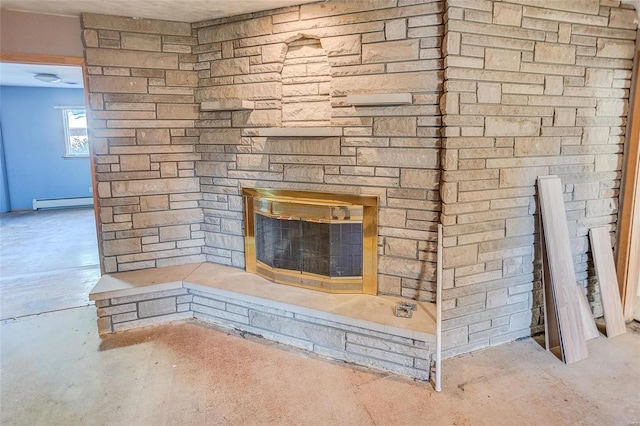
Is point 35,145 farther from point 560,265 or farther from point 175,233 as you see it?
point 560,265

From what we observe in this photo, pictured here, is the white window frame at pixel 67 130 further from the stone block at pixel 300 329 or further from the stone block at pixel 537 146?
the stone block at pixel 537 146

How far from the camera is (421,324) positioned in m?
2.22

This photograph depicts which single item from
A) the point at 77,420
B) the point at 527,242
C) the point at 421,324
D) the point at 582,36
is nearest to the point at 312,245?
the point at 421,324

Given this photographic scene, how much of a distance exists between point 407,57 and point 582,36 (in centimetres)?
114

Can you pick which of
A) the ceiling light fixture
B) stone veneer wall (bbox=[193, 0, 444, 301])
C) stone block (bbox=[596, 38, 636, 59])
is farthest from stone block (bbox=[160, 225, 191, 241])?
the ceiling light fixture

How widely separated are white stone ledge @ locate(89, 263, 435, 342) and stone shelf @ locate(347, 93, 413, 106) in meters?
1.19

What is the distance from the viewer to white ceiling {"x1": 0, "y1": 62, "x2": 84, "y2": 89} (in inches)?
204

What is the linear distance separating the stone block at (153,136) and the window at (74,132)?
5.35 meters

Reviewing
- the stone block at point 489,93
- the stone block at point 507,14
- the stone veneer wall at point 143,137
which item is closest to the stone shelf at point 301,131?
the stone veneer wall at point 143,137

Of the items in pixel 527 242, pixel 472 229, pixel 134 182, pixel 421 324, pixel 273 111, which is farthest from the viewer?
pixel 134 182

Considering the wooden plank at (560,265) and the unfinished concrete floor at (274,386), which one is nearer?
the unfinished concrete floor at (274,386)

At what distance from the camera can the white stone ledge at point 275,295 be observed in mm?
2266

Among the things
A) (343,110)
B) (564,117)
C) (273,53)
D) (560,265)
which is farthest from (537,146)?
(273,53)

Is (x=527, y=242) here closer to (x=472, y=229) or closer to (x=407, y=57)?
(x=472, y=229)
